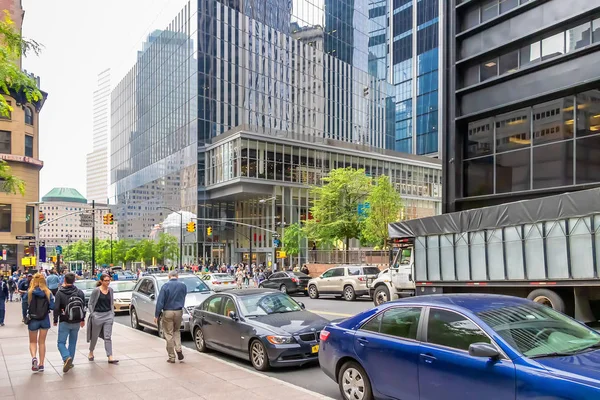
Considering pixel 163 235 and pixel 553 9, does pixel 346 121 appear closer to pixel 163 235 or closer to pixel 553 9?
pixel 163 235

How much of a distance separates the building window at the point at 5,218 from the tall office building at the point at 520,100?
46.2 metres

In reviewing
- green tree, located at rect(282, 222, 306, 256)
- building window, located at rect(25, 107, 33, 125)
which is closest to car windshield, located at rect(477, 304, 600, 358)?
green tree, located at rect(282, 222, 306, 256)

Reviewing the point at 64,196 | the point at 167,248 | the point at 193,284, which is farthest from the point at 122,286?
the point at 64,196

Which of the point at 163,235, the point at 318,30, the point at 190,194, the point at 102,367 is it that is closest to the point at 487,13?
the point at 102,367

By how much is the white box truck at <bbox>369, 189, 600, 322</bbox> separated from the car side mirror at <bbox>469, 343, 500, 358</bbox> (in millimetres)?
8112

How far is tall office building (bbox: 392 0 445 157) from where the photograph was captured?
94438 mm

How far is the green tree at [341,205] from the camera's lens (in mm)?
46281

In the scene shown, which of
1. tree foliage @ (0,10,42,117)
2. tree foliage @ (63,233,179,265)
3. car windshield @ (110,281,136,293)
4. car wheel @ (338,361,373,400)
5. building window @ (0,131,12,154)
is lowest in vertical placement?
tree foliage @ (63,233,179,265)

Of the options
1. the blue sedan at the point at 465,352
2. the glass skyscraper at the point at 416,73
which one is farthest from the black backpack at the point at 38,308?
the glass skyscraper at the point at 416,73

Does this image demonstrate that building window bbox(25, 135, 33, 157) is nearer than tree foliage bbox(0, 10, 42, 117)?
No

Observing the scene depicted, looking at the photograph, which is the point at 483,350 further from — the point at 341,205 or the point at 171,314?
the point at 341,205

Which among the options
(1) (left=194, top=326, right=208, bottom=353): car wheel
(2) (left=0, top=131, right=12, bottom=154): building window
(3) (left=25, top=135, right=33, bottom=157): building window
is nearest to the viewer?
(1) (left=194, top=326, right=208, bottom=353): car wheel

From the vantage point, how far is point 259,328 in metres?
9.57

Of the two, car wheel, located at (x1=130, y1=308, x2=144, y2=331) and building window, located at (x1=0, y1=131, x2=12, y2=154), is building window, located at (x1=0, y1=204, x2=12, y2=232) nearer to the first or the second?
building window, located at (x1=0, y1=131, x2=12, y2=154)
